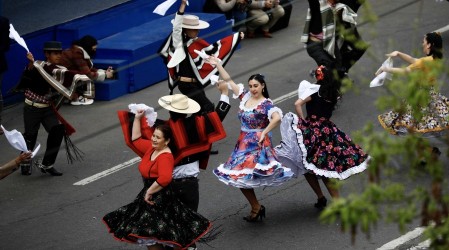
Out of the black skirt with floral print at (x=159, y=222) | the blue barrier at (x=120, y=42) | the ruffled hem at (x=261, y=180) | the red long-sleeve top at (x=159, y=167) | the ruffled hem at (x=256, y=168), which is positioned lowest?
the blue barrier at (x=120, y=42)

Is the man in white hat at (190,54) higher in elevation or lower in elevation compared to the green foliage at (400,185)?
lower

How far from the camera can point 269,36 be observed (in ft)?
65.3

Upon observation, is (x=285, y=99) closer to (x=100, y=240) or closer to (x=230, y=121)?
(x=230, y=121)

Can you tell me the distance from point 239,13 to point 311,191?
7.87 metres

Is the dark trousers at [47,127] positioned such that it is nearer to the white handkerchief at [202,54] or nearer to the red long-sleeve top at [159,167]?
the white handkerchief at [202,54]

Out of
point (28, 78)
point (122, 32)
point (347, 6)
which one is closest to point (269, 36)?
point (122, 32)

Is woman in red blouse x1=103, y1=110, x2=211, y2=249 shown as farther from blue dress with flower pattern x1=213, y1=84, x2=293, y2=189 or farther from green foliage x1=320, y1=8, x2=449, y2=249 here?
green foliage x1=320, y1=8, x2=449, y2=249

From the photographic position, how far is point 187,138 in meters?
10.2

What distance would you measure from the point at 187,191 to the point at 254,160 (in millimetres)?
1133

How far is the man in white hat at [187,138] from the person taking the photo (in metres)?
10.2

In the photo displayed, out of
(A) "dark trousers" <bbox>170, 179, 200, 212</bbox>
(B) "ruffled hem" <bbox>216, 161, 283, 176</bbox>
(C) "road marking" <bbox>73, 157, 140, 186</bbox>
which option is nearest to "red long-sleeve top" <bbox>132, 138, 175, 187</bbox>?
(A) "dark trousers" <bbox>170, 179, 200, 212</bbox>

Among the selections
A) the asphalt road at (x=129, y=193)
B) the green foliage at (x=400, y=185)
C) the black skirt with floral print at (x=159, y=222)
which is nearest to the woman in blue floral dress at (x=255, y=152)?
the asphalt road at (x=129, y=193)

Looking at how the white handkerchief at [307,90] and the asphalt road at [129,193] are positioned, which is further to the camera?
the white handkerchief at [307,90]

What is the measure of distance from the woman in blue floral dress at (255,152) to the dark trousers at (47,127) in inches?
118
